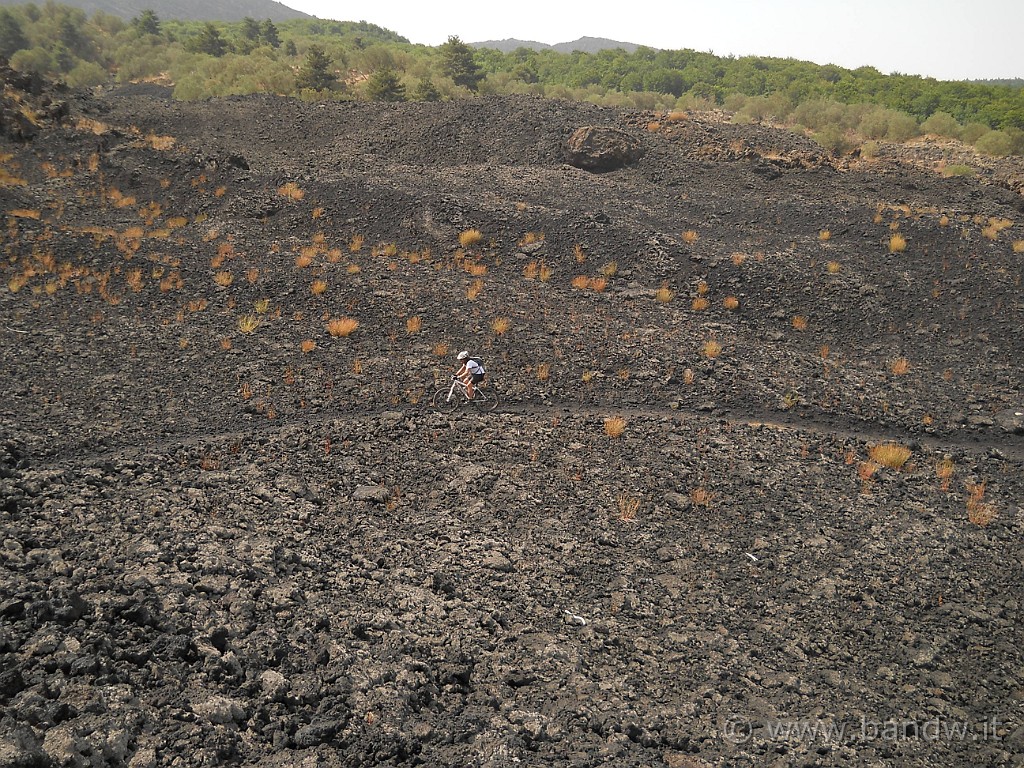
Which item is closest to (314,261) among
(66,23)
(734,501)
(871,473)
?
(734,501)

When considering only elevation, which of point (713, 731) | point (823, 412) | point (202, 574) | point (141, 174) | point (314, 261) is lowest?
point (713, 731)

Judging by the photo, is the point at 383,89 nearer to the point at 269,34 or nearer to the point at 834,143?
the point at 834,143

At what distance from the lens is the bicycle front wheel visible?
12117mm

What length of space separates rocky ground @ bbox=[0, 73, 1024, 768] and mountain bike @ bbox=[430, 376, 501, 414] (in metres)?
0.44

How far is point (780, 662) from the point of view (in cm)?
695

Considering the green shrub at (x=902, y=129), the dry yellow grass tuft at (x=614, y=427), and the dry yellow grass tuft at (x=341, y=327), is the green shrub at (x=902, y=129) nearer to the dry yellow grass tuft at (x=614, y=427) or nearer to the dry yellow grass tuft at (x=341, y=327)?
the dry yellow grass tuft at (x=614, y=427)

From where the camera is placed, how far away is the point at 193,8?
503ft

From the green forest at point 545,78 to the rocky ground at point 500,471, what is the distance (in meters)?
16.7

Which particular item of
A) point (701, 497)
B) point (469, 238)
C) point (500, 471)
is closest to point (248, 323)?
point (469, 238)

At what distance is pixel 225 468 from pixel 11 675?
4.73m

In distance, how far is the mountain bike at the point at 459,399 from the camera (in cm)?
1219

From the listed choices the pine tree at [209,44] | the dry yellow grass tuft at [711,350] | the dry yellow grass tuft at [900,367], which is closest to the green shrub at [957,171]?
the dry yellow grass tuft at [900,367]

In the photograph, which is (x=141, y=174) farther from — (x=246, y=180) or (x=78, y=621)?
(x=78, y=621)

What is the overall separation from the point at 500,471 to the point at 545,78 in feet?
177
